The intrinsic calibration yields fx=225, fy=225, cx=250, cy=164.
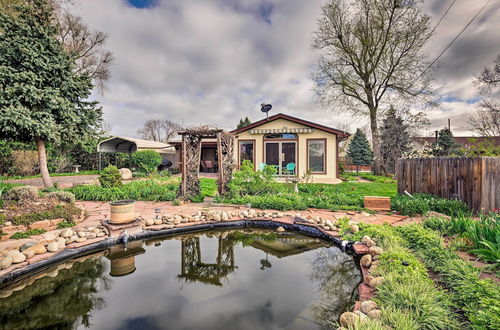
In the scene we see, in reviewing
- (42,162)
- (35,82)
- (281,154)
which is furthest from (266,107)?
(42,162)

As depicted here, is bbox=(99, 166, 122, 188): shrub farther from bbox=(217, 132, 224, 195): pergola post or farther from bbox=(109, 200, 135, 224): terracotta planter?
bbox=(109, 200, 135, 224): terracotta planter

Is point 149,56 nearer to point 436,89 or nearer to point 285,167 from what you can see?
point 285,167

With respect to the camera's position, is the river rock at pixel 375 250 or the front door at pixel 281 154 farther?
the front door at pixel 281 154

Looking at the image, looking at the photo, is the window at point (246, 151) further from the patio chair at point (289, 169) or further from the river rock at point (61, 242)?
the river rock at point (61, 242)

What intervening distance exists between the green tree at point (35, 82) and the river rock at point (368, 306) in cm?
1007

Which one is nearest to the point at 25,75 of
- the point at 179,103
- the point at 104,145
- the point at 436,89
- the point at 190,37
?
the point at 190,37

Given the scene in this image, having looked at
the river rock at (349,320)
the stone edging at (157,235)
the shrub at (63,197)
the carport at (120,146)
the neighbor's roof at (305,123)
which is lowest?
the stone edging at (157,235)

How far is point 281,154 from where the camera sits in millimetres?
11625

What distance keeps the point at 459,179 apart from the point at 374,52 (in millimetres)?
11802

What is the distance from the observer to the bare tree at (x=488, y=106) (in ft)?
44.0


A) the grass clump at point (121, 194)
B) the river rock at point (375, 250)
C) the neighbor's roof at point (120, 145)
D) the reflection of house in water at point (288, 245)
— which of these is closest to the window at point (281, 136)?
the grass clump at point (121, 194)

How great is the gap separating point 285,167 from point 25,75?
10677 mm

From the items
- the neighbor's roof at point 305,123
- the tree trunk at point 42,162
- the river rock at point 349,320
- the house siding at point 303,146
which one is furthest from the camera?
the house siding at point 303,146

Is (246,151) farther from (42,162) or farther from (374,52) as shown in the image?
(374,52)
